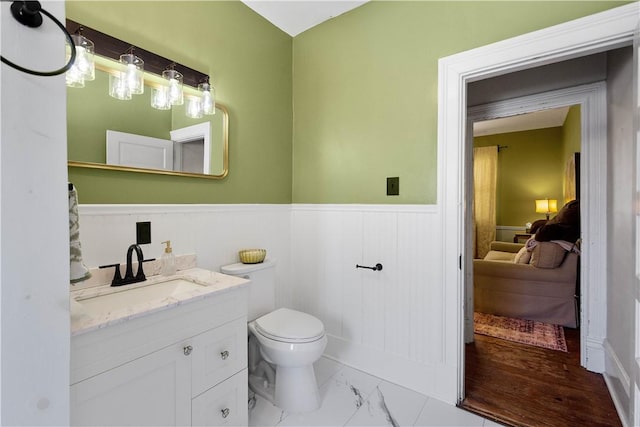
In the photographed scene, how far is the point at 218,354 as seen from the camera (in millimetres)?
1335

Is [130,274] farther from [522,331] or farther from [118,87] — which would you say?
[522,331]

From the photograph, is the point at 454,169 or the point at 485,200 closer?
the point at 454,169

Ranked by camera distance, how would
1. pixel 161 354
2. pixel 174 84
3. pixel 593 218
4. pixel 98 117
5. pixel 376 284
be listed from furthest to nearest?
pixel 593 218, pixel 376 284, pixel 174 84, pixel 98 117, pixel 161 354

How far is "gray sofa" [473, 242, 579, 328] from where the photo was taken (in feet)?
9.49

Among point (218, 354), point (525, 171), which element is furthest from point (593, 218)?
point (525, 171)

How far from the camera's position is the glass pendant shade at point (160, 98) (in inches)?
65.2

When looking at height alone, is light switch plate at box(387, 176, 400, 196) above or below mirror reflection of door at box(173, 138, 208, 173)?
below

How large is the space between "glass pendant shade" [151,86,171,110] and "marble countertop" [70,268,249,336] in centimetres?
93

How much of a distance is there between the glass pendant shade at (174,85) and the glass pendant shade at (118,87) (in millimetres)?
213

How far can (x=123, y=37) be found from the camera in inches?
60.0

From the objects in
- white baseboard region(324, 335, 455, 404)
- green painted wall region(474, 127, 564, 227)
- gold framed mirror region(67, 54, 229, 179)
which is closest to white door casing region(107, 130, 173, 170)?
Result: gold framed mirror region(67, 54, 229, 179)

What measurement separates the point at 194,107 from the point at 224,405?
1605mm

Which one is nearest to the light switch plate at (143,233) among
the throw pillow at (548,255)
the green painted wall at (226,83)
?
the green painted wall at (226,83)

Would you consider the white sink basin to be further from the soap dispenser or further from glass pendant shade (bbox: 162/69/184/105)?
glass pendant shade (bbox: 162/69/184/105)
